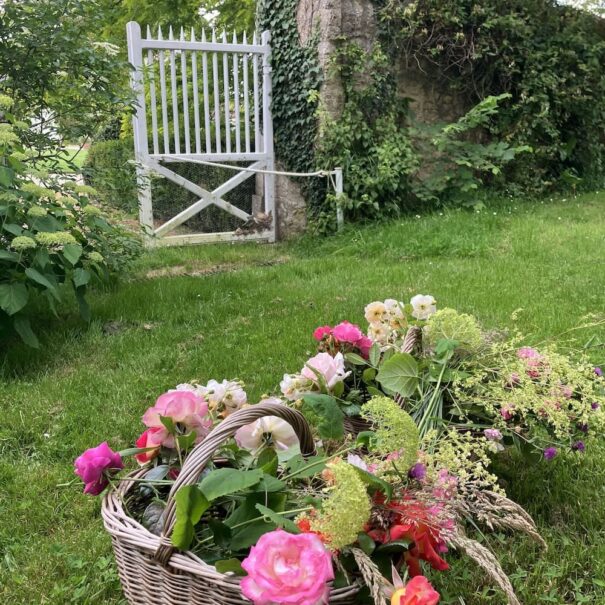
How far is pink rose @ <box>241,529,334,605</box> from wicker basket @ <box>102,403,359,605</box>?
81mm

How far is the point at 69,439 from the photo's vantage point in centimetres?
243

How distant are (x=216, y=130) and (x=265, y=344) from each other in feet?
13.9

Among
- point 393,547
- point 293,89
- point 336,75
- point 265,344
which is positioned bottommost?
point 265,344

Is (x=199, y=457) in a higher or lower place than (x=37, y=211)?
lower

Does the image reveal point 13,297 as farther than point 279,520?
Yes

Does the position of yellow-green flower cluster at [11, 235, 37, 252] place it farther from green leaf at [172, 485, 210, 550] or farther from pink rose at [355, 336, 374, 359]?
green leaf at [172, 485, 210, 550]

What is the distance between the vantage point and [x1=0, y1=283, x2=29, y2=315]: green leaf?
285cm

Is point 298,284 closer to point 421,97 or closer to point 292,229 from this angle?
point 292,229

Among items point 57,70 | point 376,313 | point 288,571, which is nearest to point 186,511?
point 288,571

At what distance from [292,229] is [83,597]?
5.84m

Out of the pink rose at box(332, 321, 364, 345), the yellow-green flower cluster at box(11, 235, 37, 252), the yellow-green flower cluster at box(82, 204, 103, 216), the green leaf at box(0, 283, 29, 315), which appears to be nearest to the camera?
the pink rose at box(332, 321, 364, 345)

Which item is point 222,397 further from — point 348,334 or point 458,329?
point 458,329

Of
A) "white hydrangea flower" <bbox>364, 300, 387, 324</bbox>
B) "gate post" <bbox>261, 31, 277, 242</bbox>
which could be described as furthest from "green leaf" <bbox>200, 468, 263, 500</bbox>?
"gate post" <bbox>261, 31, 277, 242</bbox>

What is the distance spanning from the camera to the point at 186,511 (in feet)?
3.34
